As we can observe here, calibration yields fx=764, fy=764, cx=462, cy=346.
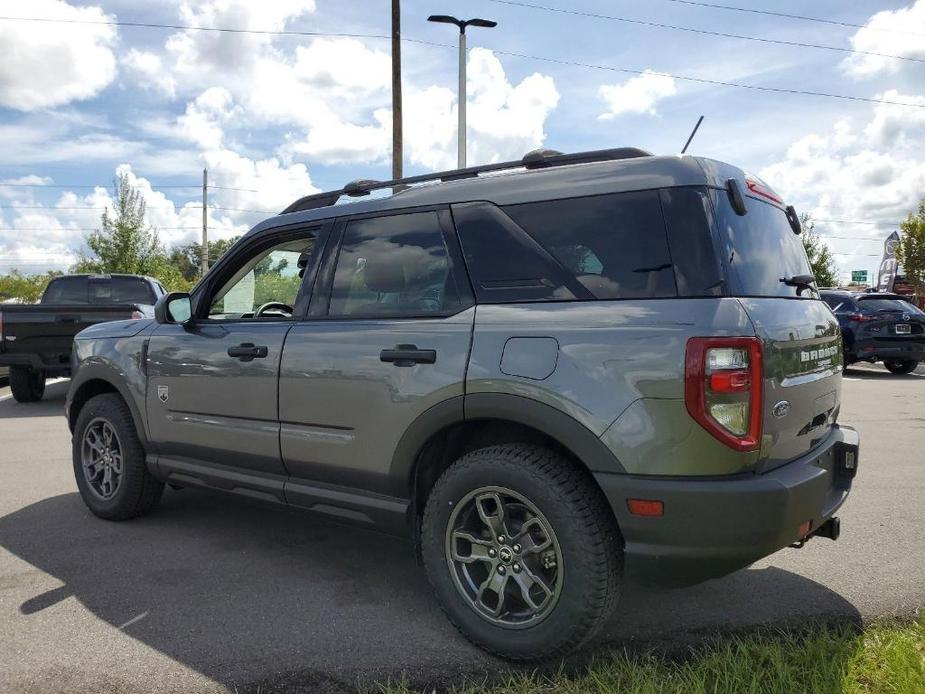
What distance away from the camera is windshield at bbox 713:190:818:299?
278 cm

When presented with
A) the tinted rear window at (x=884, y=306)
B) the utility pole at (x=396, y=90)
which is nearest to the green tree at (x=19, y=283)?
the utility pole at (x=396, y=90)

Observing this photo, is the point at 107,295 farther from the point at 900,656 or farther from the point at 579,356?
the point at 900,656

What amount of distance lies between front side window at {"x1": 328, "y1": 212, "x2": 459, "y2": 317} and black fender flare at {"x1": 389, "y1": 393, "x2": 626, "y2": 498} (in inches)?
17.5

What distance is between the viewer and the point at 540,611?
9.43 ft

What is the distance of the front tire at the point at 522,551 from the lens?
2.75 metres

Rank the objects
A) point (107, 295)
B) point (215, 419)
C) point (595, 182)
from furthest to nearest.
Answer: point (107, 295) → point (215, 419) → point (595, 182)

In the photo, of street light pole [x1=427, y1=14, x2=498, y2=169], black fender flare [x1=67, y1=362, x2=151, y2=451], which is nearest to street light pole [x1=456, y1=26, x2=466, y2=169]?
street light pole [x1=427, y1=14, x2=498, y2=169]

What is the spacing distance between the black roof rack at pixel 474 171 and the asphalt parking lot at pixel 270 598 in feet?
5.54

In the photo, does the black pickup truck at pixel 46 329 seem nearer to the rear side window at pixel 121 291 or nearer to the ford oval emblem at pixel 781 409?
the rear side window at pixel 121 291

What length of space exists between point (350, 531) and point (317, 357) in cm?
152

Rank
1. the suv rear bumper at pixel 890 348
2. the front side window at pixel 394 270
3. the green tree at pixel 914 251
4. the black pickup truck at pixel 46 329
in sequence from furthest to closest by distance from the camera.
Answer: the green tree at pixel 914 251
the suv rear bumper at pixel 890 348
the black pickup truck at pixel 46 329
the front side window at pixel 394 270

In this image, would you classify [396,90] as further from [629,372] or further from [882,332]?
[629,372]

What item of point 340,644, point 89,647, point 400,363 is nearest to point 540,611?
point 340,644

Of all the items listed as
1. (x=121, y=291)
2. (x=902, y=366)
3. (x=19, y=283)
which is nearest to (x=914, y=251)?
(x=902, y=366)
